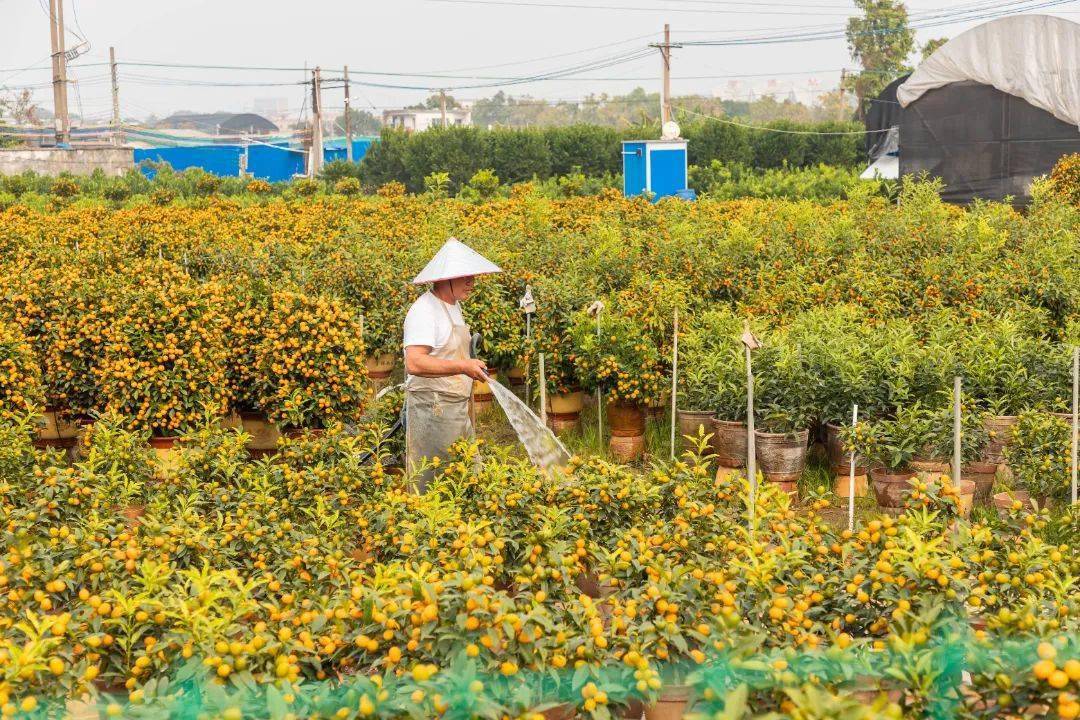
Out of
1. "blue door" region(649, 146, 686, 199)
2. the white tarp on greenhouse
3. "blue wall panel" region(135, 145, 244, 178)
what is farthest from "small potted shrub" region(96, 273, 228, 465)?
"blue wall panel" region(135, 145, 244, 178)

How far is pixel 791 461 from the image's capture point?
21.1 ft

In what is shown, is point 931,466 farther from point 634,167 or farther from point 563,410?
point 634,167

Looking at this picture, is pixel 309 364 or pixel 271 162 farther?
pixel 271 162

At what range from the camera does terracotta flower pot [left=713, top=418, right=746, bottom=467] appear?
6641 mm

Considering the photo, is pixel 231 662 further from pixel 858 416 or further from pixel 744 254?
pixel 744 254

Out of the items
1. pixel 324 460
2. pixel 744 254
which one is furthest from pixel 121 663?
pixel 744 254

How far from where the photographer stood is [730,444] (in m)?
6.70

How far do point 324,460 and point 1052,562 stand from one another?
10.1ft

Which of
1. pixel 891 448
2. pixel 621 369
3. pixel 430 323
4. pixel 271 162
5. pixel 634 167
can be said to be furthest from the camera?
pixel 271 162

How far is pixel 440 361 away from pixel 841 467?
2.61m

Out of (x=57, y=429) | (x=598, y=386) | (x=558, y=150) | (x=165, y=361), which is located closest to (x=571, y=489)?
(x=598, y=386)

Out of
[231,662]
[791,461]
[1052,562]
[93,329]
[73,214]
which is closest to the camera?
[231,662]

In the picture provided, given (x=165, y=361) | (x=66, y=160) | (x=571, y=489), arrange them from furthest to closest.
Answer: (x=66, y=160)
(x=165, y=361)
(x=571, y=489)

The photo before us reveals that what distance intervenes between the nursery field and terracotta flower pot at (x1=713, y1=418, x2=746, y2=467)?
22 millimetres
